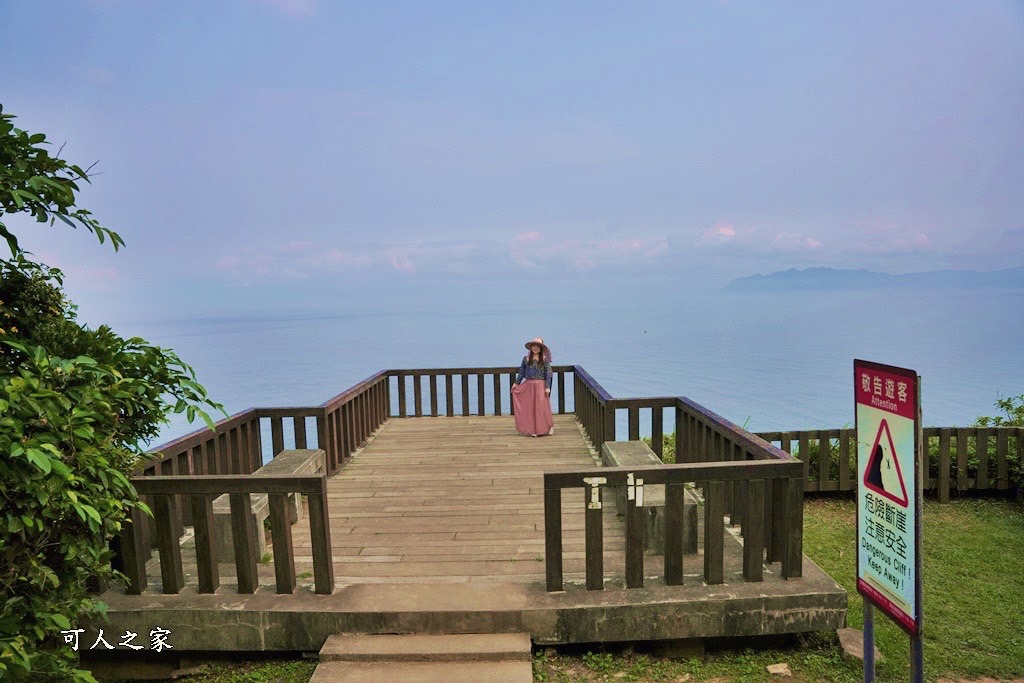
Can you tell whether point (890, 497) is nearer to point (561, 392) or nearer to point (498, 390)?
point (561, 392)

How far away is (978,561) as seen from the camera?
5332 mm

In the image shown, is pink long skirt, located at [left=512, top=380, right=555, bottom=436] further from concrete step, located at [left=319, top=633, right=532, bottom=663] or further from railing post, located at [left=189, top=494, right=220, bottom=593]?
railing post, located at [left=189, top=494, right=220, bottom=593]

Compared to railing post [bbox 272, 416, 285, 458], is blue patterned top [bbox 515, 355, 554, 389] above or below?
above

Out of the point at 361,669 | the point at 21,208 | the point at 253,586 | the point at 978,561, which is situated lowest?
the point at 978,561

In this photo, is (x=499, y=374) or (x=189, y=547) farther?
(x=499, y=374)

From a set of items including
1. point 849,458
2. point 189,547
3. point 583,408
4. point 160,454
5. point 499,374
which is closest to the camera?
point 160,454

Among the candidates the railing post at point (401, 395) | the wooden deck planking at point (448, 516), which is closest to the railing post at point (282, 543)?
the wooden deck planking at point (448, 516)

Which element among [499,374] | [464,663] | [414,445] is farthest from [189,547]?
[499,374]

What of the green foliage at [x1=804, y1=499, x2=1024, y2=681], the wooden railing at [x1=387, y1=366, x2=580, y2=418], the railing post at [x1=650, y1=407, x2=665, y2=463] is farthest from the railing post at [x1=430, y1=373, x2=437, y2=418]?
the green foliage at [x1=804, y1=499, x2=1024, y2=681]

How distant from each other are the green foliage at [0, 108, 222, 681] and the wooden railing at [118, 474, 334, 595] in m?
0.31

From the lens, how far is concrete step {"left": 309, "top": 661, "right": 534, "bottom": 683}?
3.41m

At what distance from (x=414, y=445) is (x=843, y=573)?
16.2ft

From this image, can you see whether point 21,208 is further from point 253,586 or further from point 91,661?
point 91,661

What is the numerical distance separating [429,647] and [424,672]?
0.15 metres
